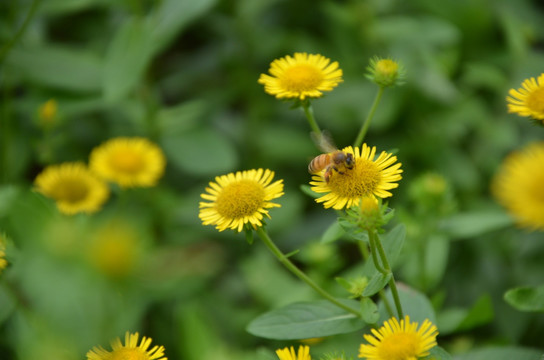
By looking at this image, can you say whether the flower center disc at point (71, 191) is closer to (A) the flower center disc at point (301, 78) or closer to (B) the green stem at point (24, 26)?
(B) the green stem at point (24, 26)

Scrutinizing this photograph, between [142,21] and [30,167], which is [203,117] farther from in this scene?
[30,167]

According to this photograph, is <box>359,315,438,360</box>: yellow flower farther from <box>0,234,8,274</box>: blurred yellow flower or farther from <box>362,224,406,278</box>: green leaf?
<box>0,234,8,274</box>: blurred yellow flower

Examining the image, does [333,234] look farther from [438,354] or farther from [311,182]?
[438,354]

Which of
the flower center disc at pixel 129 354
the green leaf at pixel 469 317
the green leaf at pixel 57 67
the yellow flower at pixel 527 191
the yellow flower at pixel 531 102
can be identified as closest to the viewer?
the yellow flower at pixel 527 191

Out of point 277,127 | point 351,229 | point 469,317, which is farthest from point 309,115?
point 277,127

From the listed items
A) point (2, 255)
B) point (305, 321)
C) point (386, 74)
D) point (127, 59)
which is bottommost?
point (2, 255)

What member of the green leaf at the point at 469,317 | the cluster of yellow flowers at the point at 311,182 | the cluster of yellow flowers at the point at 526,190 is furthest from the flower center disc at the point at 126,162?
the cluster of yellow flowers at the point at 526,190
